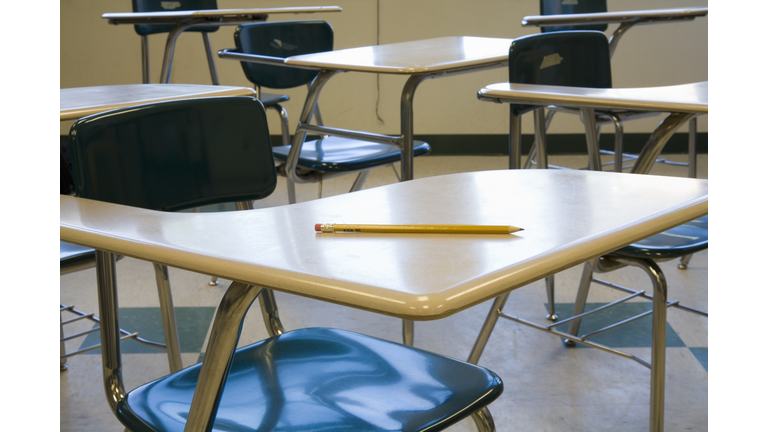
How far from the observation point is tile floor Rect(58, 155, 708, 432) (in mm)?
1779

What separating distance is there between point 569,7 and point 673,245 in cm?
248

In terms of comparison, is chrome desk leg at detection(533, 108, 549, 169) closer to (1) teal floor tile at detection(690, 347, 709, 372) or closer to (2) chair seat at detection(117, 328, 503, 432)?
(1) teal floor tile at detection(690, 347, 709, 372)

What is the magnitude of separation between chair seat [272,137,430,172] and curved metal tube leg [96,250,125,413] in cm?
131

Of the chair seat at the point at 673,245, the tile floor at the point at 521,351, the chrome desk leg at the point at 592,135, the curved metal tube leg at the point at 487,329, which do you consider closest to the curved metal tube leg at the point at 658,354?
the chair seat at the point at 673,245

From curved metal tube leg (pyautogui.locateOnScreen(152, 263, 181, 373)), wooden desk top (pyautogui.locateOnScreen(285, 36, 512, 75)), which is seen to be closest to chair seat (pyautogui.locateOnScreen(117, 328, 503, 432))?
curved metal tube leg (pyautogui.locateOnScreen(152, 263, 181, 373))

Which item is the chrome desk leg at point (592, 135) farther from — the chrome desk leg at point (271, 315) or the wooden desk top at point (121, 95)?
the chrome desk leg at point (271, 315)

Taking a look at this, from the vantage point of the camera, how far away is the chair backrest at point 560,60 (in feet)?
6.75

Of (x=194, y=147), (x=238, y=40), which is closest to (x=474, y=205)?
(x=194, y=147)

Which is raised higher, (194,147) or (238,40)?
(238,40)

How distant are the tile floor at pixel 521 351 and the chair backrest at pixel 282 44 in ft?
3.06

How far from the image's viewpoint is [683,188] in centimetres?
87
